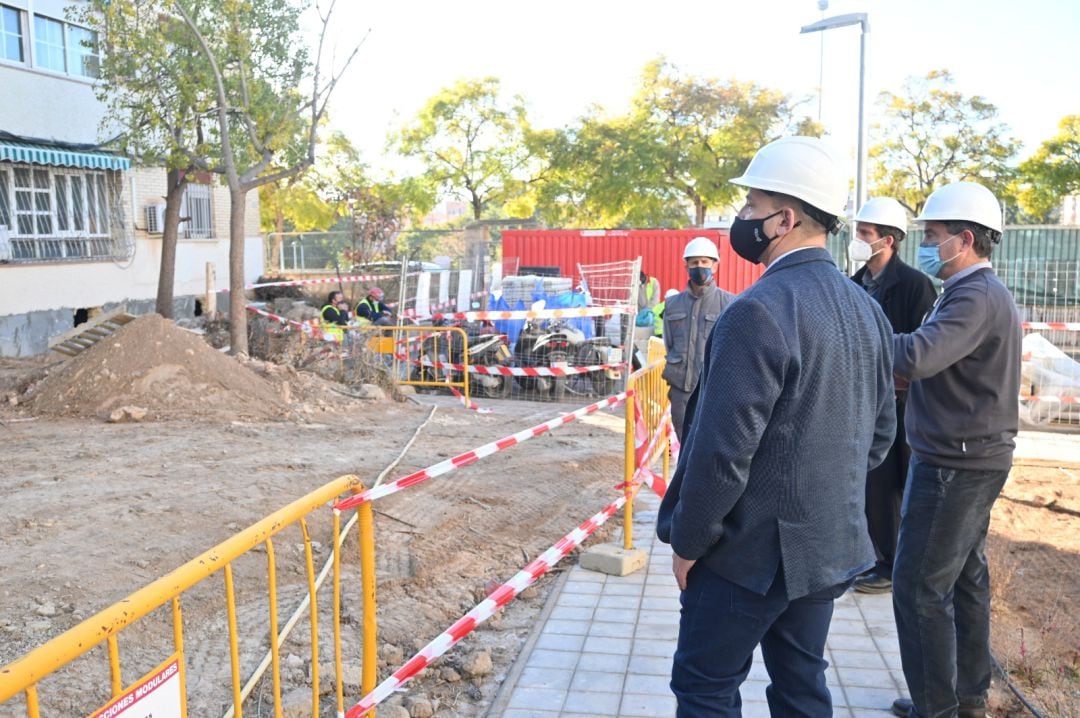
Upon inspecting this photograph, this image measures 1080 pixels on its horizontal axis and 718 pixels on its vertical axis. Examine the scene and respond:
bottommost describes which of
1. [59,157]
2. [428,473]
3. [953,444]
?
[428,473]

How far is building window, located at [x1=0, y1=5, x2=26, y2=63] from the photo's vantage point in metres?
17.2

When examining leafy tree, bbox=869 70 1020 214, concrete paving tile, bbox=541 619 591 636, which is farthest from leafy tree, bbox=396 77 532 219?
concrete paving tile, bbox=541 619 591 636

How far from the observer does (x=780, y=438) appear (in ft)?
9.00

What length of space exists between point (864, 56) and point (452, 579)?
8770 mm

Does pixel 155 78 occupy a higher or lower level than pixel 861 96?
higher

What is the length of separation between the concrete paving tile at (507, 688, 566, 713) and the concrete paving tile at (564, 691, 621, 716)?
4cm

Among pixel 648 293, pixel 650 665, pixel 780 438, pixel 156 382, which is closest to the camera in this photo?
pixel 780 438

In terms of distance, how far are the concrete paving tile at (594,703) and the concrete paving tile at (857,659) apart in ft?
3.81

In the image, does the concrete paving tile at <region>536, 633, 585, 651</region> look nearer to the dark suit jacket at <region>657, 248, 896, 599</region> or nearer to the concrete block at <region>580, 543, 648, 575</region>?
the concrete block at <region>580, 543, 648, 575</region>

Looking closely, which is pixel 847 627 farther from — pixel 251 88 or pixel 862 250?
pixel 251 88

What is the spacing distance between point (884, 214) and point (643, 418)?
106 inches

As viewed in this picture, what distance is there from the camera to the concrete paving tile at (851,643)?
16.6 feet

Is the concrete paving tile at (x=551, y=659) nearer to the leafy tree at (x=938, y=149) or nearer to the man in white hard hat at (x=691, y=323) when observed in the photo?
the man in white hard hat at (x=691, y=323)

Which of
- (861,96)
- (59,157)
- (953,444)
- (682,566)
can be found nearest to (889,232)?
(953,444)
